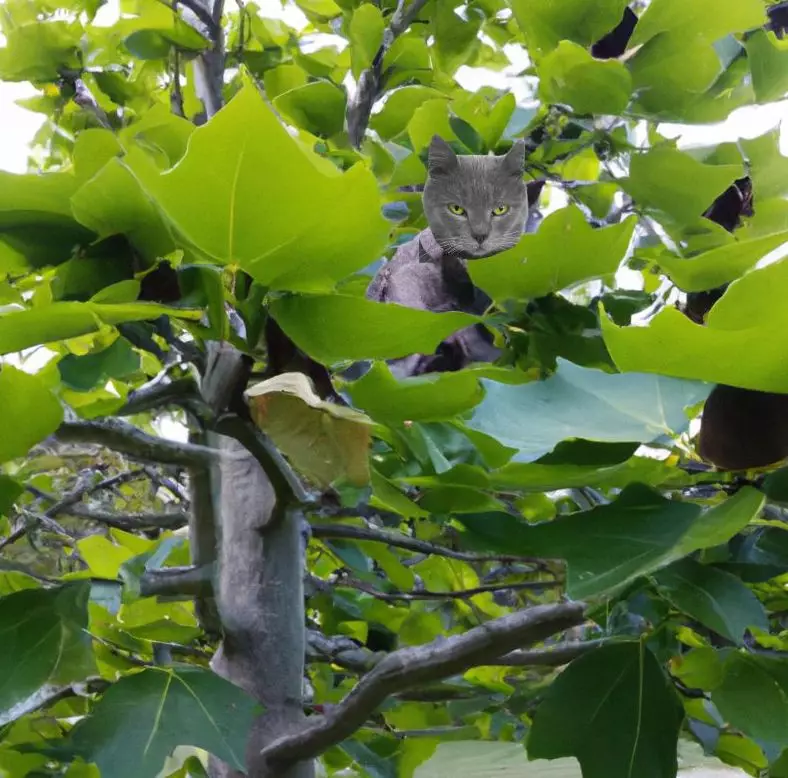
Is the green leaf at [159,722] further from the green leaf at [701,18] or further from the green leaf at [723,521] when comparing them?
the green leaf at [701,18]

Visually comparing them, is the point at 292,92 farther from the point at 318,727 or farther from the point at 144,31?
the point at 318,727

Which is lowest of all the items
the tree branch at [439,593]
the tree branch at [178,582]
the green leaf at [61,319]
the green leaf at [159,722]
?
the tree branch at [439,593]

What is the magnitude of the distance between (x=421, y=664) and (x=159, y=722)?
0.43ft

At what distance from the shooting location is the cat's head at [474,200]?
0.39 meters

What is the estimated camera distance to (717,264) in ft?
0.90

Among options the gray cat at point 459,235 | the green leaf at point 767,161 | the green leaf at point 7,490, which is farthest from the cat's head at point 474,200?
the green leaf at point 7,490

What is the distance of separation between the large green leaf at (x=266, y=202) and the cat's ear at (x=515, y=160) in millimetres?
224

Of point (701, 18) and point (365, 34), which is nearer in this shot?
point (701, 18)

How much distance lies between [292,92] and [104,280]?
295mm

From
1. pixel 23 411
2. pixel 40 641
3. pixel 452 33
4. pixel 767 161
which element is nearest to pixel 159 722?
pixel 40 641

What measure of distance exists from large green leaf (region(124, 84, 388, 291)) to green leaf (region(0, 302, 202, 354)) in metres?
0.03

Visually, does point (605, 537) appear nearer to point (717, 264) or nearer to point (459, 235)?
point (717, 264)

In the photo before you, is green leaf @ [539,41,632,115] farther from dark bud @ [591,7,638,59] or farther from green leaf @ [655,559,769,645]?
green leaf @ [655,559,769,645]

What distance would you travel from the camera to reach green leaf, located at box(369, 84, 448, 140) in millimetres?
554
